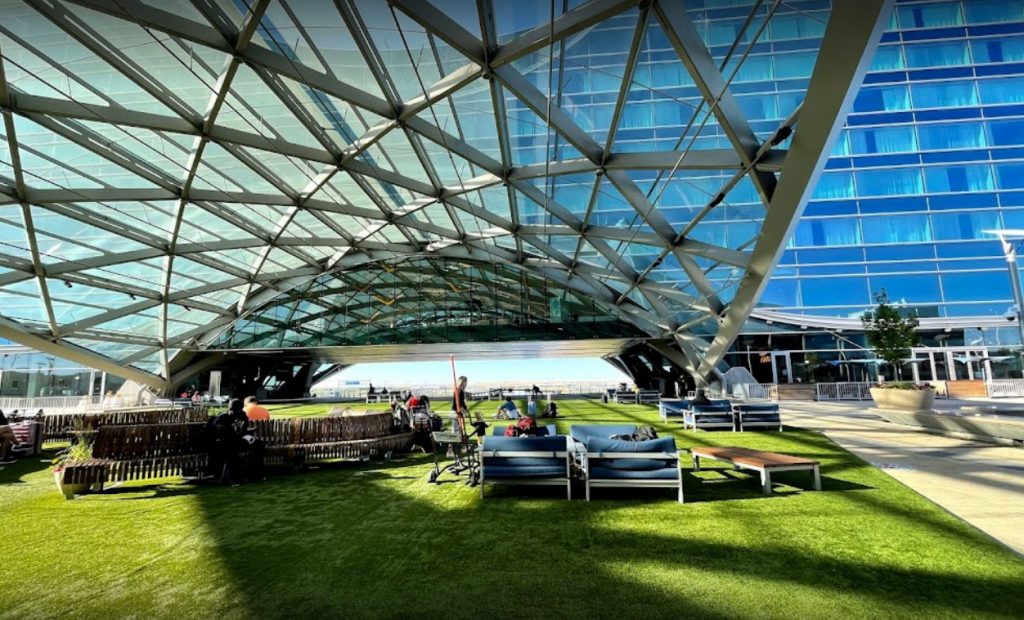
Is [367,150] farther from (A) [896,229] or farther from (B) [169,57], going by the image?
(A) [896,229]

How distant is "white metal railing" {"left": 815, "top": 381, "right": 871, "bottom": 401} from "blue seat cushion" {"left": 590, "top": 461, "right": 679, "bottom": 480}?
26791 mm

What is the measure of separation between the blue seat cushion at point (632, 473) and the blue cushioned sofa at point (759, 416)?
9.63 m

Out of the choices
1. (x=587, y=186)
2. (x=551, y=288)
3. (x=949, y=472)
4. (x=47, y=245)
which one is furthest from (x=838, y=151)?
(x=47, y=245)

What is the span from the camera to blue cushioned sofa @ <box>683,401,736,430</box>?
15.5 meters

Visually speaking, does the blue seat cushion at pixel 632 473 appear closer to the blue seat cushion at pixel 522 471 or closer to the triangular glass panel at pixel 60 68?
the blue seat cushion at pixel 522 471

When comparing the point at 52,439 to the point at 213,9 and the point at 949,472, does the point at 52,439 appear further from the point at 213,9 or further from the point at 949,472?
the point at 949,472

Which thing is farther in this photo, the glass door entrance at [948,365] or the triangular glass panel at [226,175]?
the glass door entrance at [948,365]

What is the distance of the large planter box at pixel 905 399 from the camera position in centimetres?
1602

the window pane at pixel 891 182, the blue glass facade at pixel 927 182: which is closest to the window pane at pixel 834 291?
the blue glass facade at pixel 927 182

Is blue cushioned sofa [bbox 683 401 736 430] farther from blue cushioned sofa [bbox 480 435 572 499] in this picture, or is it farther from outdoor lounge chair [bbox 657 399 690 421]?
blue cushioned sofa [bbox 480 435 572 499]

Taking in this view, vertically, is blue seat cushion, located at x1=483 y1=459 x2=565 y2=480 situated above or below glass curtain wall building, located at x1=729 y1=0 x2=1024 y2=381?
below

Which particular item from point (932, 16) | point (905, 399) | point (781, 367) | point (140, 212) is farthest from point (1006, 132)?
point (140, 212)

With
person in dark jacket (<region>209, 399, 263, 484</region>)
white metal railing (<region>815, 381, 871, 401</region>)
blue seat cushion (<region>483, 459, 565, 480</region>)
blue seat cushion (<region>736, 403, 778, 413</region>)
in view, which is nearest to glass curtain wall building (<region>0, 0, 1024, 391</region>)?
white metal railing (<region>815, 381, 871, 401</region>)

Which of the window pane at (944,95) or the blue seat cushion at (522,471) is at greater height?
the window pane at (944,95)
